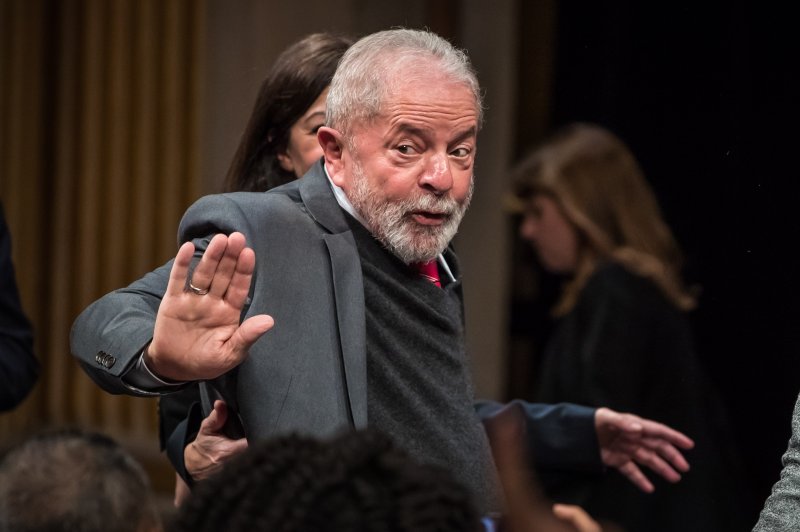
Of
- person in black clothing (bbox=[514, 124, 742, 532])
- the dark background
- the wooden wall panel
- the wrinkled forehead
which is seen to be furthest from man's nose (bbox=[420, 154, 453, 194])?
the wooden wall panel

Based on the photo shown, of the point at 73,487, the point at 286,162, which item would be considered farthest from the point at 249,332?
the point at 286,162

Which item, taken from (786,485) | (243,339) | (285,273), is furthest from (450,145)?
(786,485)

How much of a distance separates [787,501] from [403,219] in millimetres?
702

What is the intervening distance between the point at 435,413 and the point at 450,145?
424mm

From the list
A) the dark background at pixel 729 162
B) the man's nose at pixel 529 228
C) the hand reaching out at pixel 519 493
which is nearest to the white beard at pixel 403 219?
the hand reaching out at pixel 519 493

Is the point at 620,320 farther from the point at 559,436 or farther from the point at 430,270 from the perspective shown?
the point at 430,270

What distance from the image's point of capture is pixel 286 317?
74.8 inches

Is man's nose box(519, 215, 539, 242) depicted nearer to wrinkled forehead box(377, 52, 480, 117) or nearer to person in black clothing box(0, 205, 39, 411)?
person in black clothing box(0, 205, 39, 411)

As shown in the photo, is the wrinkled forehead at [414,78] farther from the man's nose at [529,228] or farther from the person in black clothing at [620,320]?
the man's nose at [529,228]

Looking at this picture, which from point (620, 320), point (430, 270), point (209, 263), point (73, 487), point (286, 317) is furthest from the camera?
point (620, 320)

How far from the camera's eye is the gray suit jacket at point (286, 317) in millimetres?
1855

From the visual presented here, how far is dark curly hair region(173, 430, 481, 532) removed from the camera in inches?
41.3

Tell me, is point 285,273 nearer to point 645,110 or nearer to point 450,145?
point 450,145

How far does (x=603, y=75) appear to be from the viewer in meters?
3.46
